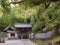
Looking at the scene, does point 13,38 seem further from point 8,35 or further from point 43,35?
point 43,35

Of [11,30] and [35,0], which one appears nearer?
[35,0]

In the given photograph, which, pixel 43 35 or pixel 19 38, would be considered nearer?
pixel 43 35

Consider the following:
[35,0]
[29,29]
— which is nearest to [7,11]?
[35,0]

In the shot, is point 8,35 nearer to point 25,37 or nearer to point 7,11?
point 25,37

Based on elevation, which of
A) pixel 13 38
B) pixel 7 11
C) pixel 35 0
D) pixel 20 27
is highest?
pixel 35 0

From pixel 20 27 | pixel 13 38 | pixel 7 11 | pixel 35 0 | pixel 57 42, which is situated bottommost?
pixel 13 38

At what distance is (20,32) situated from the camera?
1895 centimetres

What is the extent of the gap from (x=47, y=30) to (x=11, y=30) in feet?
20.6

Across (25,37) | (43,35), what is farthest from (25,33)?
(43,35)

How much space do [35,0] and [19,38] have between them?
1651 cm

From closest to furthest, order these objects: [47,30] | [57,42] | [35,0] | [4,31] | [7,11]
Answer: [35,0] → [7,11] → [57,42] → [47,30] → [4,31]

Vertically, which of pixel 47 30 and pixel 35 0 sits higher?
pixel 35 0

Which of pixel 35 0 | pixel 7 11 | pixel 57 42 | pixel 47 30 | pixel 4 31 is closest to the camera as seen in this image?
pixel 35 0

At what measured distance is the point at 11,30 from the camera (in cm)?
1905
